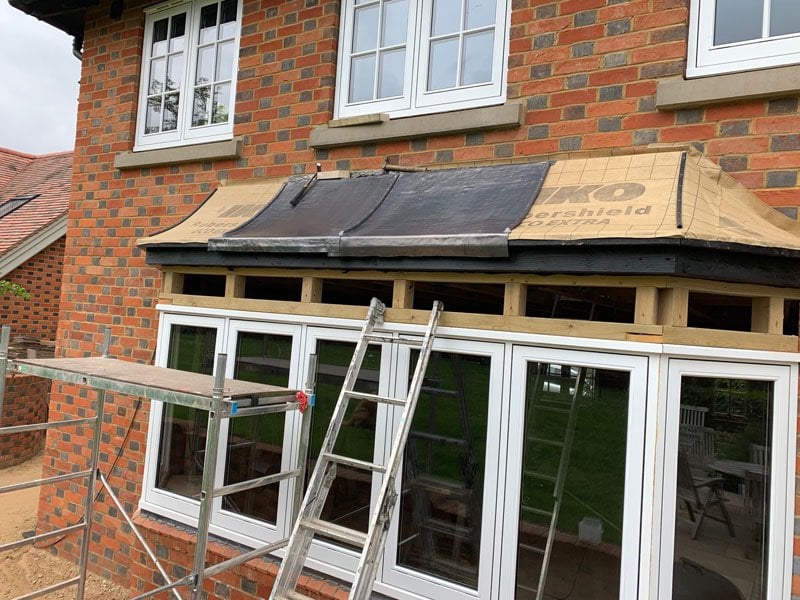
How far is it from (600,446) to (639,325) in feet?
2.23

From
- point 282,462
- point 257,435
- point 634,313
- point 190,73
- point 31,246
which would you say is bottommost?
point 282,462

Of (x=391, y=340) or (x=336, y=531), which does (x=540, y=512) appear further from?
(x=391, y=340)

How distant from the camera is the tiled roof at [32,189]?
1159 cm

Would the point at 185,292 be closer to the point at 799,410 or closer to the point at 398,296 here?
the point at 398,296

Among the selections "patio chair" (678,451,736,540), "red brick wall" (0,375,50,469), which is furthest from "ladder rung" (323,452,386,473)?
"red brick wall" (0,375,50,469)

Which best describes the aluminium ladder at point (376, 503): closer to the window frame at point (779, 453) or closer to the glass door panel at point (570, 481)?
the glass door panel at point (570, 481)

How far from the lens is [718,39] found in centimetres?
341

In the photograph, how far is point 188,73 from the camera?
17.8 ft

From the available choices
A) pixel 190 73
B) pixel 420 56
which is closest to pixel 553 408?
pixel 420 56

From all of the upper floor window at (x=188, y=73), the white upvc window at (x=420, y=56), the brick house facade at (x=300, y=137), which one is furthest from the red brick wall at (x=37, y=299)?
the white upvc window at (x=420, y=56)

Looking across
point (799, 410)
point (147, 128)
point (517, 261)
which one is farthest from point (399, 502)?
point (147, 128)

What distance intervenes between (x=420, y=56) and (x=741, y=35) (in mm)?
2053

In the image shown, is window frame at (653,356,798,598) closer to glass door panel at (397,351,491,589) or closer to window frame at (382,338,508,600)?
window frame at (382,338,508,600)

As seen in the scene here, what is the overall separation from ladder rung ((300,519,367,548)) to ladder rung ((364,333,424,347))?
1049 mm
